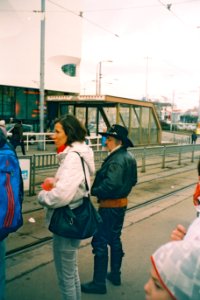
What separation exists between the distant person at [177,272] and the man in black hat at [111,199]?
2.35 meters

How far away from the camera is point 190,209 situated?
7.39 m

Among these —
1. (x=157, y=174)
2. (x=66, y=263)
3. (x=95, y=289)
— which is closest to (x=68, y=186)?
(x=66, y=263)

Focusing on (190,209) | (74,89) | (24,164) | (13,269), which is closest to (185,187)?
(190,209)

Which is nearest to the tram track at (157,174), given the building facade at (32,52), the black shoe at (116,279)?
the black shoe at (116,279)

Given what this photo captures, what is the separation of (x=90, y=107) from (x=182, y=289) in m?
20.9

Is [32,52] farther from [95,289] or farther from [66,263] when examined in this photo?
[66,263]

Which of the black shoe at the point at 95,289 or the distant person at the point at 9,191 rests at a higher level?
the distant person at the point at 9,191

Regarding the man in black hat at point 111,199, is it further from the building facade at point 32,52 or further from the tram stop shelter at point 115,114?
the building facade at point 32,52

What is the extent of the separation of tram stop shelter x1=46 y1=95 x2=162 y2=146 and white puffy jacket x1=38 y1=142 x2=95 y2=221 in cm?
1601

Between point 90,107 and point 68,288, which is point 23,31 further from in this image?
point 68,288

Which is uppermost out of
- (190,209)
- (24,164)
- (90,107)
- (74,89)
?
(74,89)

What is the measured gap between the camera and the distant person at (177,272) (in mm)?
1118

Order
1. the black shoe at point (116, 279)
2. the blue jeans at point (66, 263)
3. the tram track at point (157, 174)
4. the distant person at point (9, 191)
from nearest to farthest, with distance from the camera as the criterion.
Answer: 1. the distant person at point (9, 191)
2. the blue jeans at point (66, 263)
3. the black shoe at point (116, 279)
4. the tram track at point (157, 174)

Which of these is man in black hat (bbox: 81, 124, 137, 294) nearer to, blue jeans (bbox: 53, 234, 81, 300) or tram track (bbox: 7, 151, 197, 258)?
blue jeans (bbox: 53, 234, 81, 300)
